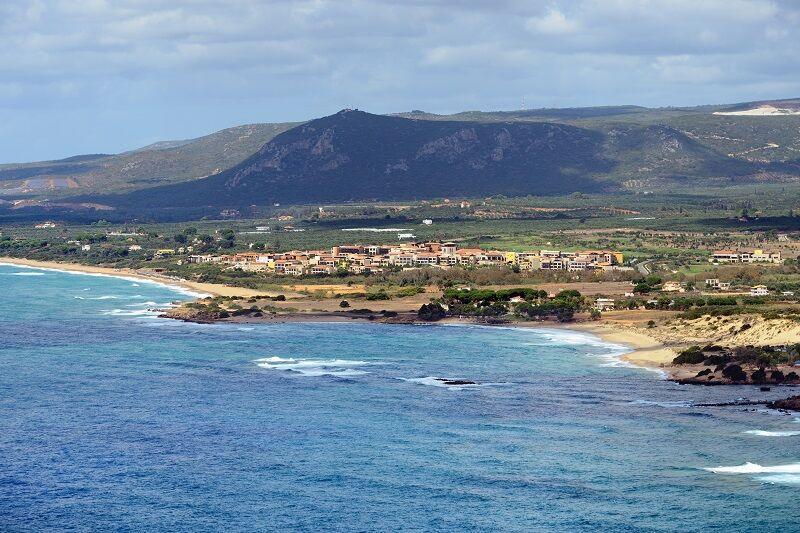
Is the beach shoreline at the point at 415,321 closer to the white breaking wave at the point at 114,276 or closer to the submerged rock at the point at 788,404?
the white breaking wave at the point at 114,276

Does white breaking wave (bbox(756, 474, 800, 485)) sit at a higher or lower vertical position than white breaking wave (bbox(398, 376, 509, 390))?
lower

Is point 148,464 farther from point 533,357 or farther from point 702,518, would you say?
point 533,357

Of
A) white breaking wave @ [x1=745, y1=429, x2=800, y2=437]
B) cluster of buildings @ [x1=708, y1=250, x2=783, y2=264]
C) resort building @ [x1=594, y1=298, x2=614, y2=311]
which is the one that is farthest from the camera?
cluster of buildings @ [x1=708, y1=250, x2=783, y2=264]

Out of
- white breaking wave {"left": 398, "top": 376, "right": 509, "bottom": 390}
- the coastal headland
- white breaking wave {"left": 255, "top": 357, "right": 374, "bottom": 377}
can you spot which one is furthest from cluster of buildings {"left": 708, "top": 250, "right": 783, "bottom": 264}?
white breaking wave {"left": 398, "top": 376, "right": 509, "bottom": 390}

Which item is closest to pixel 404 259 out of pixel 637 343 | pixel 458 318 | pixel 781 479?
pixel 458 318

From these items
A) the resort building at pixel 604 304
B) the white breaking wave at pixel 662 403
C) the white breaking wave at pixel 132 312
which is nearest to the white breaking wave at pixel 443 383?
the white breaking wave at pixel 662 403

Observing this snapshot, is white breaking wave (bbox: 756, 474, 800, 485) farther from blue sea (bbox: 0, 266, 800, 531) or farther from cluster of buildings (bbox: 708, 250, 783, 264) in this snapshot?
cluster of buildings (bbox: 708, 250, 783, 264)

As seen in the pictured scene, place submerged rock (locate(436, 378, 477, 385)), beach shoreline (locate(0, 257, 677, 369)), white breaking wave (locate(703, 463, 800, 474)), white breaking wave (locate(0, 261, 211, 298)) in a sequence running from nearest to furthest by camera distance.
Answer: white breaking wave (locate(703, 463, 800, 474)) → submerged rock (locate(436, 378, 477, 385)) → beach shoreline (locate(0, 257, 677, 369)) → white breaking wave (locate(0, 261, 211, 298))
